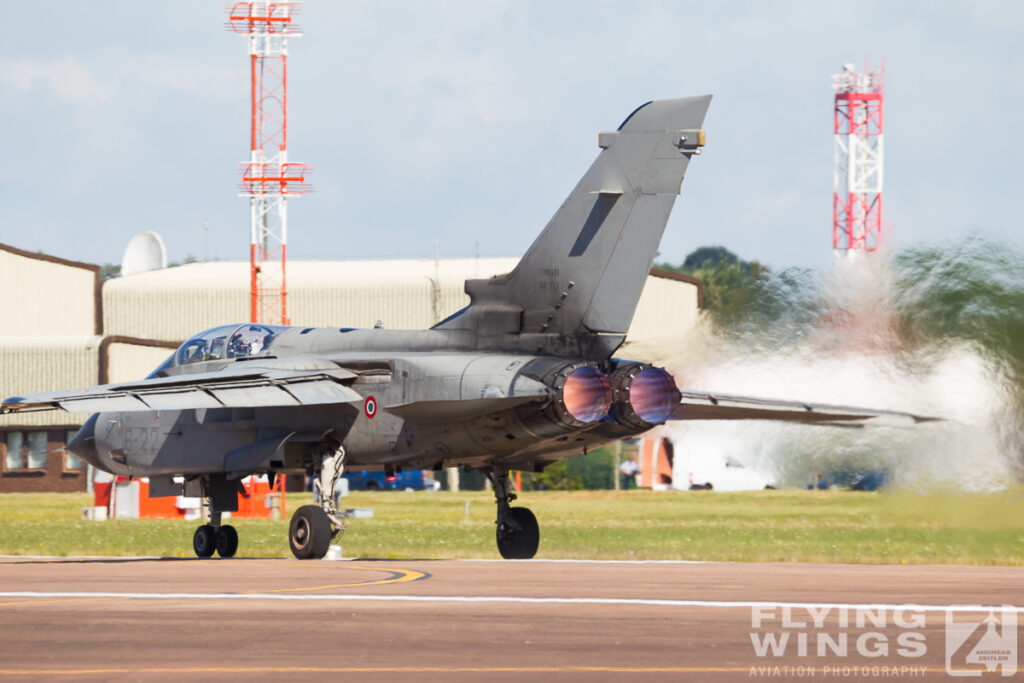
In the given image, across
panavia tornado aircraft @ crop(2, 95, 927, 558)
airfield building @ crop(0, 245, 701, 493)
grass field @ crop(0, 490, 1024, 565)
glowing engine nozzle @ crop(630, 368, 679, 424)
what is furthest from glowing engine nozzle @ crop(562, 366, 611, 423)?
airfield building @ crop(0, 245, 701, 493)

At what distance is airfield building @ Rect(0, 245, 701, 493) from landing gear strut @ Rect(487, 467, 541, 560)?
108 ft

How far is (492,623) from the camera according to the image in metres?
12.7

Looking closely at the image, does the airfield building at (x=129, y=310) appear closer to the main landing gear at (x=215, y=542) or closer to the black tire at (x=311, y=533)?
the main landing gear at (x=215, y=542)

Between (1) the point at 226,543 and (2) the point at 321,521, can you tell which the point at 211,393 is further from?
(1) the point at 226,543

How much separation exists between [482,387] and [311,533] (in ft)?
11.2

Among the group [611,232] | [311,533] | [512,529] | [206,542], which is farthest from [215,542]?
[611,232]

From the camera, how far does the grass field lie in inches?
907

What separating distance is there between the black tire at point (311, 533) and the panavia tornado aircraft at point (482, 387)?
2cm

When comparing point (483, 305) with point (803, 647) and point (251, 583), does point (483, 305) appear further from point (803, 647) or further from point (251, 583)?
point (803, 647)

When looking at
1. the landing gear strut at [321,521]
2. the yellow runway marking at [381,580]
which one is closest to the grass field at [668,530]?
the landing gear strut at [321,521]

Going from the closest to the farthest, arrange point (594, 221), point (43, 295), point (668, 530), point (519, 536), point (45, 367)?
A: 1. point (594, 221)
2. point (519, 536)
3. point (668, 530)
4. point (45, 367)
5. point (43, 295)

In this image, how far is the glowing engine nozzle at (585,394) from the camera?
1969cm

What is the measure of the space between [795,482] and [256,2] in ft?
107

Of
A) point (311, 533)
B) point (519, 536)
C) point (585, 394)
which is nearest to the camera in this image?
point (585, 394)
